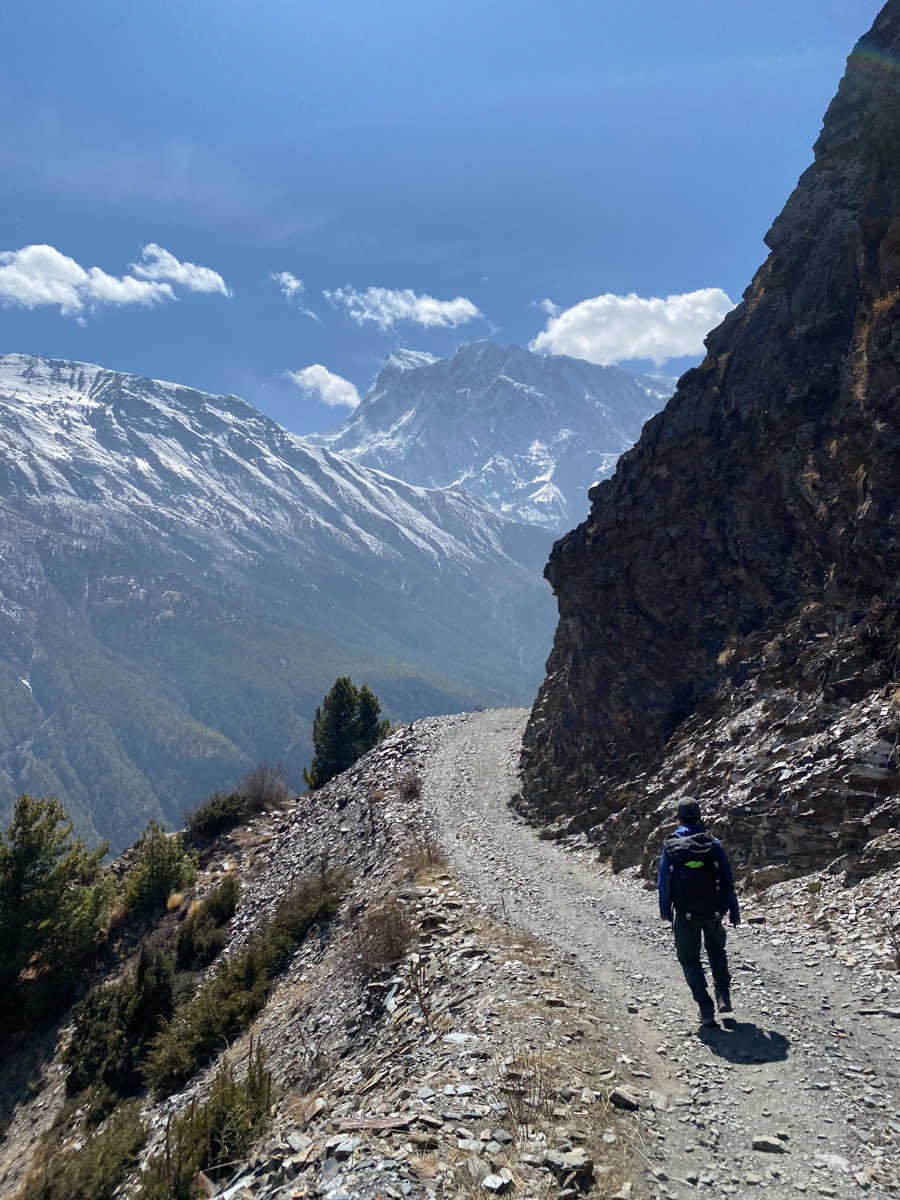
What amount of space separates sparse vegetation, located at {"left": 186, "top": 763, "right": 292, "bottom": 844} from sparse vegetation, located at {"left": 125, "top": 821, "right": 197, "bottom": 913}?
7.80 meters

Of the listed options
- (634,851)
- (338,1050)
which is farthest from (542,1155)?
(634,851)

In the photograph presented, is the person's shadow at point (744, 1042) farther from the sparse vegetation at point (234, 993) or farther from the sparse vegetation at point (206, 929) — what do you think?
the sparse vegetation at point (206, 929)

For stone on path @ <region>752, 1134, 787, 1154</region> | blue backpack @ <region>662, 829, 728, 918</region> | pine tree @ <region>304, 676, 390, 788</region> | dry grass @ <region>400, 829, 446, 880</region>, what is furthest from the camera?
pine tree @ <region>304, 676, 390, 788</region>

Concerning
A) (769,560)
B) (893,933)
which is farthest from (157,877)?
(893,933)

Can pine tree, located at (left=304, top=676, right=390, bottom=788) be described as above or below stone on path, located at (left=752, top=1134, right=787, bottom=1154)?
above

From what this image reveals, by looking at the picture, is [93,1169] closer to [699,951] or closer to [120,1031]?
[120,1031]

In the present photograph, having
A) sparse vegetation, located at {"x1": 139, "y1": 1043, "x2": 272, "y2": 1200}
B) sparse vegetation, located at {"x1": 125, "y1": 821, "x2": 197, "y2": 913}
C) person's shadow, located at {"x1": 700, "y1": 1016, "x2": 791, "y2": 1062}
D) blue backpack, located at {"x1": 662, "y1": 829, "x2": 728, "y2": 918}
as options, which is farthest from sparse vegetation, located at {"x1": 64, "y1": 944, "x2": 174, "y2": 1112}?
blue backpack, located at {"x1": 662, "y1": 829, "x2": 728, "y2": 918}

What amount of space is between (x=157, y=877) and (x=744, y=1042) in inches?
1146

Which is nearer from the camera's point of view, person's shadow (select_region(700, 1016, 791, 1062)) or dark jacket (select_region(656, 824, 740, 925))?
person's shadow (select_region(700, 1016, 791, 1062))

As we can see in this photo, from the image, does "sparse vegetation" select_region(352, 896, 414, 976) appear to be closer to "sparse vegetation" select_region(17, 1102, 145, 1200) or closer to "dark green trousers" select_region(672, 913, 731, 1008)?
"sparse vegetation" select_region(17, 1102, 145, 1200)

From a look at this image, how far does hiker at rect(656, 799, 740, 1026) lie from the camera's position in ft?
30.8

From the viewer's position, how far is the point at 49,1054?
77.4 ft

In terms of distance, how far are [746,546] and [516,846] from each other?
1311cm

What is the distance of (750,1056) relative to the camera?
27.1ft
